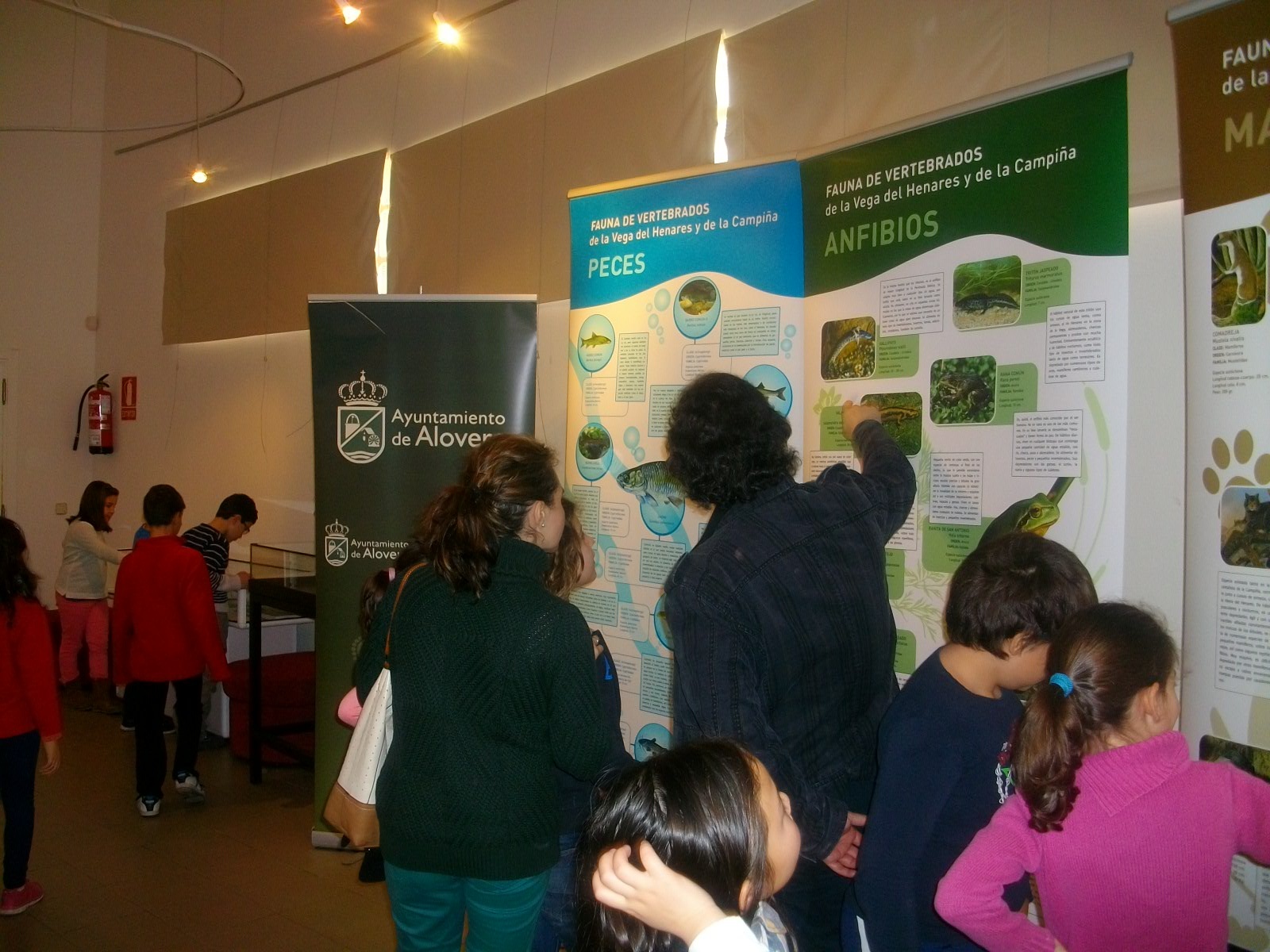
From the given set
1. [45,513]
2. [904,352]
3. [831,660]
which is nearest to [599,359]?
[904,352]

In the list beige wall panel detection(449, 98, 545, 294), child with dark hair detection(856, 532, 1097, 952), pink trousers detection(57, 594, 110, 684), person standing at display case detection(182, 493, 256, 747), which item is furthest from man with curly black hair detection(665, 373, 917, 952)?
pink trousers detection(57, 594, 110, 684)

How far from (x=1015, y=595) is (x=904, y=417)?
1.06 m

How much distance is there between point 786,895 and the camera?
172 cm

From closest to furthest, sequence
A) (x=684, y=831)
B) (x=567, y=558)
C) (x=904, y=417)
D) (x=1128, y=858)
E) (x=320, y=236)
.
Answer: (x=684, y=831) < (x=1128, y=858) < (x=567, y=558) < (x=904, y=417) < (x=320, y=236)

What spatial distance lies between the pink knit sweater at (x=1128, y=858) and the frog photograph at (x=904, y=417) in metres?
1.19

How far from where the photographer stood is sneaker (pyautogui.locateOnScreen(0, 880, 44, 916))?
3229 millimetres

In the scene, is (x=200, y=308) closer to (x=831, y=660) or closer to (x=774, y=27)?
(x=774, y=27)

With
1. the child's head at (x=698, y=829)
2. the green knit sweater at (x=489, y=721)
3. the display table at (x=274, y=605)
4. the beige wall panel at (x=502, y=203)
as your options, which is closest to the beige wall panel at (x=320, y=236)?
the beige wall panel at (x=502, y=203)

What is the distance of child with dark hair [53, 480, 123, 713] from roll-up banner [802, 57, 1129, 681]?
510cm

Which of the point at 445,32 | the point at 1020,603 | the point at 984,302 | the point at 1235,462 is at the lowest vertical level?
the point at 1020,603

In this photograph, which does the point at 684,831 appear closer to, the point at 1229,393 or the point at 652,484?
the point at 1229,393

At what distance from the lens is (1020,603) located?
4.65 feet

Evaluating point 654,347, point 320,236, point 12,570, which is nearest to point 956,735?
point 654,347

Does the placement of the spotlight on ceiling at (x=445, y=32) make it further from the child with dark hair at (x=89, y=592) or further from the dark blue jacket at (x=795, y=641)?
the dark blue jacket at (x=795, y=641)
